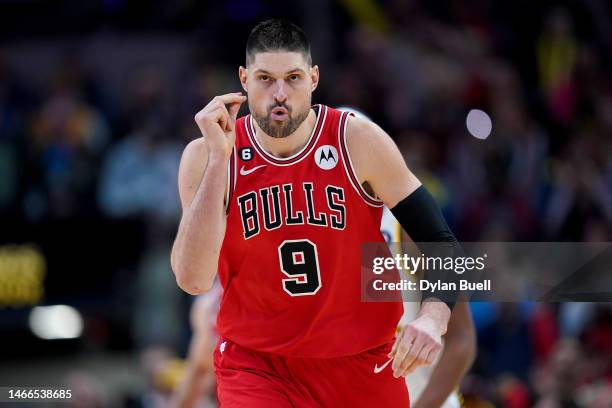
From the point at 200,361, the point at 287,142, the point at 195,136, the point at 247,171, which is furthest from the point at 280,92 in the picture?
the point at 195,136

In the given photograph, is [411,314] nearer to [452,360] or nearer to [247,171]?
[452,360]

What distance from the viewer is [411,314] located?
21.9 ft

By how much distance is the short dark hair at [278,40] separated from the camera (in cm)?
568

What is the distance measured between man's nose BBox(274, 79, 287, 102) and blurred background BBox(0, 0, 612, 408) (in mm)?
5247

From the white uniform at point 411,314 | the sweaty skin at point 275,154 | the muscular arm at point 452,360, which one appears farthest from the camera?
the white uniform at point 411,314

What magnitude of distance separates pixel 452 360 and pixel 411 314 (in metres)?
0.44

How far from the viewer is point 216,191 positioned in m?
5.48

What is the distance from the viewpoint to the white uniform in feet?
21.6

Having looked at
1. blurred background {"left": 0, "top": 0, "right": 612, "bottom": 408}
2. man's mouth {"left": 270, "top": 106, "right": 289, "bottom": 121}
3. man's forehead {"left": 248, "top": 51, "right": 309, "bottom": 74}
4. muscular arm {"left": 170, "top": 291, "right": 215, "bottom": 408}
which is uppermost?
blurred background {"left": 0, "top": 0, "right": 612, "bottom": 408}

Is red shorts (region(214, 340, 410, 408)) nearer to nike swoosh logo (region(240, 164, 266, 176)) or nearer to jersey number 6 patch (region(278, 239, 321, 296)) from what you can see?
jersey number 6 patch (region(278, 239, 321, 296))

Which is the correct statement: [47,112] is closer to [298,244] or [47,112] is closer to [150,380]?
[150,380]

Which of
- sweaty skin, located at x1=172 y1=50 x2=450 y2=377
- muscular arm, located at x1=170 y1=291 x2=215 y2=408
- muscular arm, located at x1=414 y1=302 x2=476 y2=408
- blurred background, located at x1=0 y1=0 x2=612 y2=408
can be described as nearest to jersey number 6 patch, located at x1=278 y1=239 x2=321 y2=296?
sweaty skin, located at x1=172 y1=50 x2=450 y2=377
